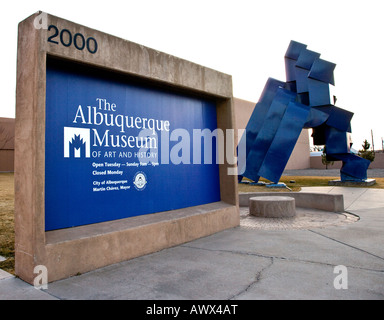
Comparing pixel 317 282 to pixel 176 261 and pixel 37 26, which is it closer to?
pixel 176 261

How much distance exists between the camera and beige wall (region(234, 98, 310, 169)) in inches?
1536

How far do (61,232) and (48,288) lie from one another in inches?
31.1

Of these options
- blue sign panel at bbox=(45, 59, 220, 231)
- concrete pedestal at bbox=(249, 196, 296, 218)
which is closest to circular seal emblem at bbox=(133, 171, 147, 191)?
blue sign panel at bbox=(45, 59, 220, 231)

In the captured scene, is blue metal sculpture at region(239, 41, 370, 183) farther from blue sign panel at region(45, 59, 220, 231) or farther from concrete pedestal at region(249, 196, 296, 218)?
blue sign panel at region(45, 59, 220, 231)

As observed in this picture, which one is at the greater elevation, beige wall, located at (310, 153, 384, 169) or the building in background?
the building in background

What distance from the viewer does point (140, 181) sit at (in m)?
5.20

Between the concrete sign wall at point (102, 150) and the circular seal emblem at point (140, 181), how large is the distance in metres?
0.02

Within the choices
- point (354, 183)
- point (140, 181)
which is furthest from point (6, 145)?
point (140, 181)

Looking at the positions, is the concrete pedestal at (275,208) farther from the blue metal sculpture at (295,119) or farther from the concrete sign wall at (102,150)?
the blue metal sculpture at (295,119)

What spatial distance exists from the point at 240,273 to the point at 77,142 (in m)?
2.82

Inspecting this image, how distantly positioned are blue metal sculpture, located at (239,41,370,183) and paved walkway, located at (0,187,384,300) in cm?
848

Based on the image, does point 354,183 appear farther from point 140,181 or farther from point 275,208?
point 140,181
